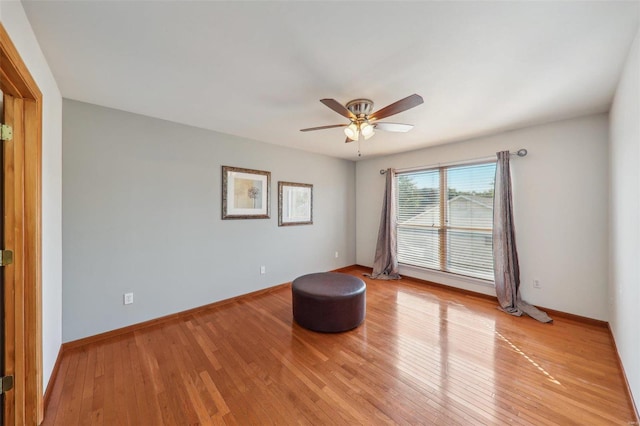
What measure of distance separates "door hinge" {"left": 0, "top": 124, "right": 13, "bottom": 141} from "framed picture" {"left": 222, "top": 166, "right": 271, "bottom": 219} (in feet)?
6.61

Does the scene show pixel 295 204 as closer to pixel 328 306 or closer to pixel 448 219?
pixel 328 306

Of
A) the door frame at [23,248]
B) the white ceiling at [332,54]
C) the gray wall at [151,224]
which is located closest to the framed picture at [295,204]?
the gray wall at [151,224]

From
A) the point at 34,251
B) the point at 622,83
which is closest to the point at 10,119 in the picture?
the point at 34,251

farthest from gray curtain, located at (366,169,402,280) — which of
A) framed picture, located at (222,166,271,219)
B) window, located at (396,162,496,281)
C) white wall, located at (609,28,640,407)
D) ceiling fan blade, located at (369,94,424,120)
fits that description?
white wall, located at (609,28,640,407)

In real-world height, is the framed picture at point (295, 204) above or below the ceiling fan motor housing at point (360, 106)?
below

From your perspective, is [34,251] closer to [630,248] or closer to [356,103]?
[356,103]

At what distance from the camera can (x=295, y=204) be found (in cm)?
417

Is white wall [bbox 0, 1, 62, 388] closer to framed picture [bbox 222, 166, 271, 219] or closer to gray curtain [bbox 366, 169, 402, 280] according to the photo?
framed picture [bbox 222, 166, 271, 219]

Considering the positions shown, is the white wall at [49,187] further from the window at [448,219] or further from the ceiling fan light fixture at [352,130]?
the window at [448,219]

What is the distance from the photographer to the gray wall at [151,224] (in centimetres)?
233

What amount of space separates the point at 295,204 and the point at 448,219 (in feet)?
8.44

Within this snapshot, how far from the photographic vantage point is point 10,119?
133 cm

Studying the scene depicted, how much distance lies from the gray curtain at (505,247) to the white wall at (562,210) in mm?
133

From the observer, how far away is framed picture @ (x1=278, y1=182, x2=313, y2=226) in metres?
3.98
